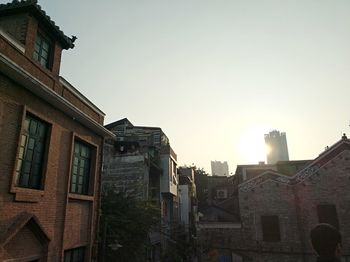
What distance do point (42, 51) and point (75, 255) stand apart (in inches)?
289

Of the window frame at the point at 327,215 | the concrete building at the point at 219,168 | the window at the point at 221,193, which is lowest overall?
the window frame at the point at 327,215

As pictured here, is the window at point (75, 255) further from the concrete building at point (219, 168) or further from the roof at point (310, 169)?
the concrete building at point (219, 168)

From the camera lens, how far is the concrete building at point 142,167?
20.6 meters

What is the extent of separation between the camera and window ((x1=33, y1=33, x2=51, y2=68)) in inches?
390

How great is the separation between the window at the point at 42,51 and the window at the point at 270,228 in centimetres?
2095

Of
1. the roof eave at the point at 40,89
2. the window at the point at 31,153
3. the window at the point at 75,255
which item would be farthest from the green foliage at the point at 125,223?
the window at the point at 31,153

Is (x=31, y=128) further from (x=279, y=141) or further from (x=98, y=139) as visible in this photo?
(x=279, y=141)

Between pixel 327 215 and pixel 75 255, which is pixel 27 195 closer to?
pixel 75 255

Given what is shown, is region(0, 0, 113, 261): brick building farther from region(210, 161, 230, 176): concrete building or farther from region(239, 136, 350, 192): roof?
region(210, 161, 230, 176): concrete building

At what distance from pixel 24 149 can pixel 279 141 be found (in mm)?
85938

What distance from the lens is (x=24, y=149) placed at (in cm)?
827

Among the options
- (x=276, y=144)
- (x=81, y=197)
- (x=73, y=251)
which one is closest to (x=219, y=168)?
(x=276, y=144)

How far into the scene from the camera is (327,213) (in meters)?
23.1

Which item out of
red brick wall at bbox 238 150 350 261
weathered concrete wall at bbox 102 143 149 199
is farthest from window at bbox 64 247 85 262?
red brick wall at bbox 238 150 350 261
